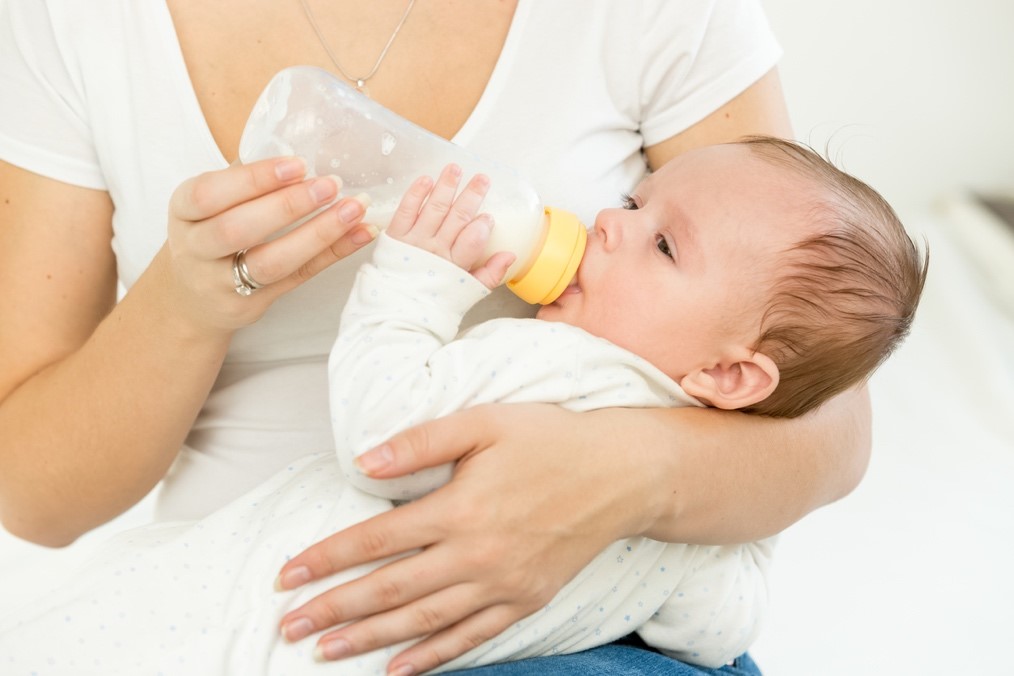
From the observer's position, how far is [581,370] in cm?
107

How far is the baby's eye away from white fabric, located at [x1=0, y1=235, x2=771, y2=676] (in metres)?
0.14

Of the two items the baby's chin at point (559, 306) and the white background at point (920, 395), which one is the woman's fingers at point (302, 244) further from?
the white background at point (920, 395)

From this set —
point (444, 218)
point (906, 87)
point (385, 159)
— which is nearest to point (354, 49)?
point (385, 159)

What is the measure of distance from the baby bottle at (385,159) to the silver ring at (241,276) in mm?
131

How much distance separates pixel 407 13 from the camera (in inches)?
49.7

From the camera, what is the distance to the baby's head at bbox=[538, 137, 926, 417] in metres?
1.11

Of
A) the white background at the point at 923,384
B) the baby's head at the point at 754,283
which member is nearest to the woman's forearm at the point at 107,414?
the baby's head at the point at 754,283

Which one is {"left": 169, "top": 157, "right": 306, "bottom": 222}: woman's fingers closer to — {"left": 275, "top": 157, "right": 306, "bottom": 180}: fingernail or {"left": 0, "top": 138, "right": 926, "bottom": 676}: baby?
{"left": 275, "top": 157, "right": 306, "bottom": 180}: fingernail

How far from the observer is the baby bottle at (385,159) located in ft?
3.50

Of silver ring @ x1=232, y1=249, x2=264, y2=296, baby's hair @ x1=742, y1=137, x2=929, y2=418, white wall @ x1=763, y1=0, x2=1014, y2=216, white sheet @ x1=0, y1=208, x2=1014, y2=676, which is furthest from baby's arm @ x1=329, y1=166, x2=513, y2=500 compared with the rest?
white wall @ x1=763, y1=0, x2=1014, y2=216

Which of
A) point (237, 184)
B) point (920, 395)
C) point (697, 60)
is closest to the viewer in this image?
point (237, 184)

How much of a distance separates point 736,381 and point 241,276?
54 cm

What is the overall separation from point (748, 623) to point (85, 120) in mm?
969

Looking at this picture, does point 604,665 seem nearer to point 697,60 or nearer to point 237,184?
point 237,184
